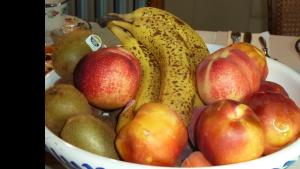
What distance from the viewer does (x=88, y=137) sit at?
430mm

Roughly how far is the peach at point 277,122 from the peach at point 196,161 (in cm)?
6

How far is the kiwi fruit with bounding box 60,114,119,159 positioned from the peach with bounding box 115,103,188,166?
1cm

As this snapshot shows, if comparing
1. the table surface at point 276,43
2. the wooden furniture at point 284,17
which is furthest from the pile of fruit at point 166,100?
the wooden furniture at point 284,17

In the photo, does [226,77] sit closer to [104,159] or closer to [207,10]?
[104,159]

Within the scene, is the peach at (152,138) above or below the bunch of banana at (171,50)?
below

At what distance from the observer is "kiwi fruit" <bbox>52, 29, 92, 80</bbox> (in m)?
0.55

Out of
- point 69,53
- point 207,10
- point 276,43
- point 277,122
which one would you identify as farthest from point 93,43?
point 207,10

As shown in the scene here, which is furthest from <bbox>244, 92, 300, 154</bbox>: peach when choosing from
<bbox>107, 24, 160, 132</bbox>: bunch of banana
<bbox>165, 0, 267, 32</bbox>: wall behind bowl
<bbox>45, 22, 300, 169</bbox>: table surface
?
<bbox>165, 0, 267, 32</bbox>: wall behind bowl

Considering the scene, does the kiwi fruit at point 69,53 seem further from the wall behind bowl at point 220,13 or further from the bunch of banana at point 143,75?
the wall behind bowl at point 220,13

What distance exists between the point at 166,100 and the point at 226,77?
6 centimetres

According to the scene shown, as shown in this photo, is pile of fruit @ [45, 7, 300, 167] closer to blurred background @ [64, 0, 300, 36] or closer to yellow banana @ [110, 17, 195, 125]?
yellow banana @ [110, 17, 195, 125]

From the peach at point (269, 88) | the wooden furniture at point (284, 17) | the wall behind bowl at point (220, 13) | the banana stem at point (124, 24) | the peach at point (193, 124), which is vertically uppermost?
the banana stem at point (124, 24)

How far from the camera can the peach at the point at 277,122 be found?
0.44 meters
